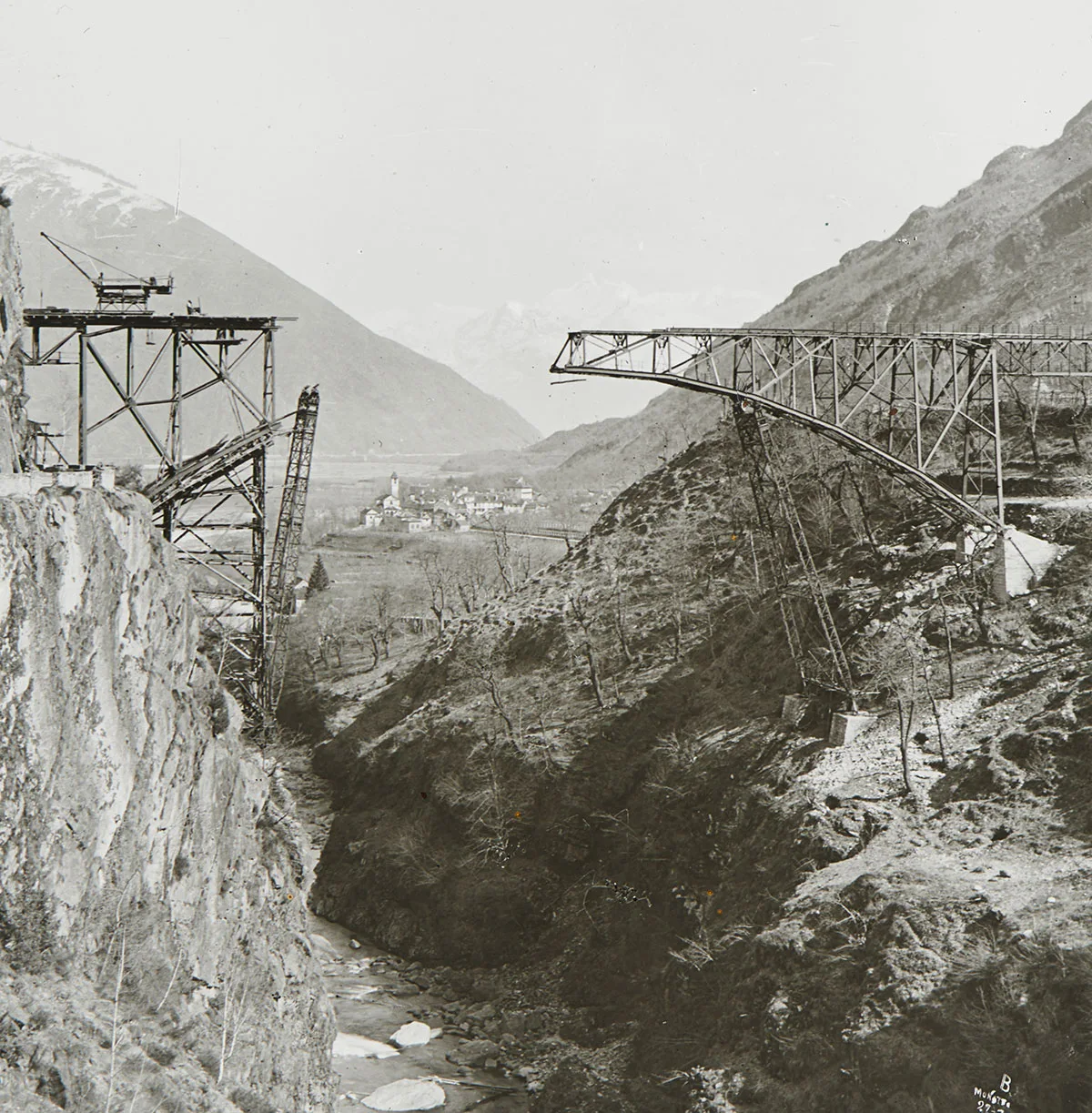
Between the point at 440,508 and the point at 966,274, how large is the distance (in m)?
61.4

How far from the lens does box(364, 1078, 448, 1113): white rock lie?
3031 cm

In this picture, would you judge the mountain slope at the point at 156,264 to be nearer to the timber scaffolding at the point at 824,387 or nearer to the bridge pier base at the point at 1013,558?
the timber scaffolding at the point at 824,387

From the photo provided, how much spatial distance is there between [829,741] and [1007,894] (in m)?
9.06

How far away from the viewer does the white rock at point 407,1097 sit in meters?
30.3

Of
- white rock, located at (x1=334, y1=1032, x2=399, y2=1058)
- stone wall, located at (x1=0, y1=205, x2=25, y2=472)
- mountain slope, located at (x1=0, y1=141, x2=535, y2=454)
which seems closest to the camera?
stone wall, located at (x1=0, y1=205, x2=25, y2=472)

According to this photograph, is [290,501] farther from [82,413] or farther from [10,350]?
[10,350]

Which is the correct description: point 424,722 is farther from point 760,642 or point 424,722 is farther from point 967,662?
point 967,662

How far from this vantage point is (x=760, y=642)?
1693 inches

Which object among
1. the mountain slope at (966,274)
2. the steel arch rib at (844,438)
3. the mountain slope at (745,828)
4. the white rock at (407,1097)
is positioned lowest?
the white rock at (407,1097)

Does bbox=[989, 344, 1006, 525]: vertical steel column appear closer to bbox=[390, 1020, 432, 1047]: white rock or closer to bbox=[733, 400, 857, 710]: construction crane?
bbox=[733, 400, 857, 710]: construction crane

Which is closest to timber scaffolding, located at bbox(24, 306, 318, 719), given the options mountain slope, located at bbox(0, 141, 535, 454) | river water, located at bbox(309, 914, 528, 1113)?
river water, located at bbox(309, 914, 528, 1113)

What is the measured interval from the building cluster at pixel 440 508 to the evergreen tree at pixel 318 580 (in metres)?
19.7

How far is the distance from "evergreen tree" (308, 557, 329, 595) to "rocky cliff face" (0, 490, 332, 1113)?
57186 mm

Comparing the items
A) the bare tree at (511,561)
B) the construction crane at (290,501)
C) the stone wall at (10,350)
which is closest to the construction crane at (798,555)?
the construction crane at (290,501)
